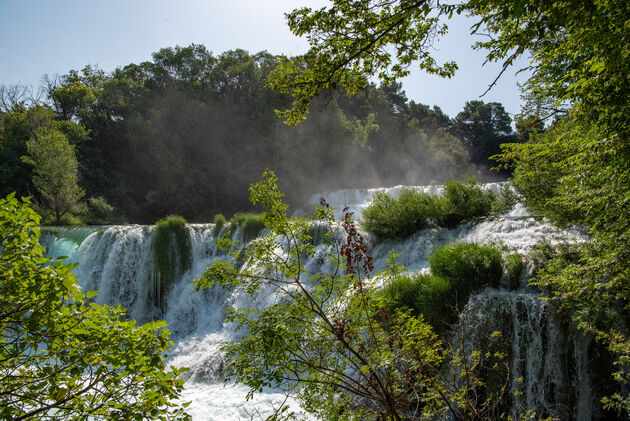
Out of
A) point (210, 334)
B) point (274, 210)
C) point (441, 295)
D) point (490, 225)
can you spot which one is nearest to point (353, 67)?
point (274, 210)

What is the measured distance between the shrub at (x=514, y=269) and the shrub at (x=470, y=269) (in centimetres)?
20

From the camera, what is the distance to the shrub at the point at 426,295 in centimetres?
633

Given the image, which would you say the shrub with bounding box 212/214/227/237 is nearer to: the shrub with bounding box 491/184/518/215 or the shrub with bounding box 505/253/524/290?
the shrub with bounding box 491/184/518/215

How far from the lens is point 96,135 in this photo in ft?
78.0

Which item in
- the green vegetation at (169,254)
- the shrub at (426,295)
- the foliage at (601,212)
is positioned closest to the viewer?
the foliage at (601,212)

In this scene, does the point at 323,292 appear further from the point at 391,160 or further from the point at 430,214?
the point at 391,160

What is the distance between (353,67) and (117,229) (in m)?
11.6

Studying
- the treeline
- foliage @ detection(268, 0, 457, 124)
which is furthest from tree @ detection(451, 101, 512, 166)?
foliage @ detection(268, 0, 457, 124)

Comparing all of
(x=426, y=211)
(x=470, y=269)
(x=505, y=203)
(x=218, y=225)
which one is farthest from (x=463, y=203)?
(x=218, y=225)

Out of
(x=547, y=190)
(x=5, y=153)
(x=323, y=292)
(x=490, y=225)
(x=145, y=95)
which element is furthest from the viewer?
(x=145, y=95)

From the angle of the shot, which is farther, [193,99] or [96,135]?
[193,99]

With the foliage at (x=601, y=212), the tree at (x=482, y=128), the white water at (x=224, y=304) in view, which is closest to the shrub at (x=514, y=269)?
the white water at (x=224, y=304)

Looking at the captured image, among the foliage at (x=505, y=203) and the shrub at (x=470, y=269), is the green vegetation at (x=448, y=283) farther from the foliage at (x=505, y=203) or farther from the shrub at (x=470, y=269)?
the foliage at (x=505, y=203)

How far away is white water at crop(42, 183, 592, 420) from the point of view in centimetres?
542
